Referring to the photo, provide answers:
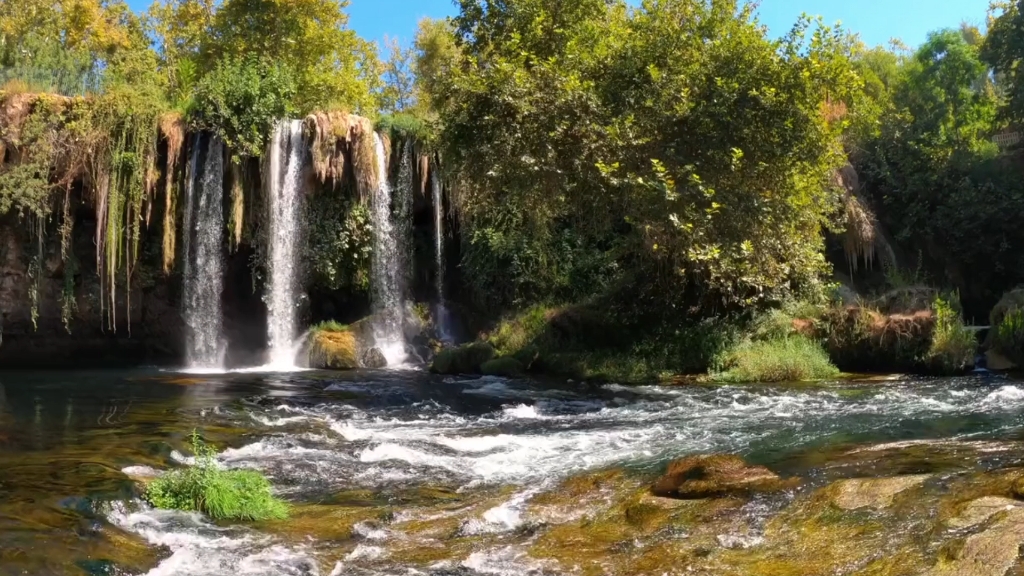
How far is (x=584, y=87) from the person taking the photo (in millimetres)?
15203

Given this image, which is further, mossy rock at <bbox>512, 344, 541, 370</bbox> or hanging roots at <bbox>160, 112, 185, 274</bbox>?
hanging roots at <bbox>160, 112, 185, 274</bbox>

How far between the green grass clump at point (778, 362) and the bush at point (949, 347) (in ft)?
6.25

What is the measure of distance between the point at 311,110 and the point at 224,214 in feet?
14.6

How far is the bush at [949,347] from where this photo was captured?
16.3m

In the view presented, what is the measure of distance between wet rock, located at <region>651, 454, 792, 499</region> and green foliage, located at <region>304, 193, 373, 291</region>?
1641 cm

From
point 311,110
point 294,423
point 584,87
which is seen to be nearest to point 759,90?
point 584,87

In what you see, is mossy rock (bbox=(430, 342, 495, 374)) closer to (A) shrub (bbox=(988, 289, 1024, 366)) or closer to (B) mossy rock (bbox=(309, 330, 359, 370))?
(B) mossy rock (bbox=(309, 330, 359, 370))

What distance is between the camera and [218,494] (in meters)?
7.41

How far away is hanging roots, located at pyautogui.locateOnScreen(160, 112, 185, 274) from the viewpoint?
21984 millimetres

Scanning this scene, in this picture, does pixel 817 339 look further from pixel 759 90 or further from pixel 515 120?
pixel 515 120

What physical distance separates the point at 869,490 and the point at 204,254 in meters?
19.7

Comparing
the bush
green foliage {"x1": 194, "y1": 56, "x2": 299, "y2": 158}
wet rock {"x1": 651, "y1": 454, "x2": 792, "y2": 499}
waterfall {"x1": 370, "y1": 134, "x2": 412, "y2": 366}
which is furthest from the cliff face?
the bush

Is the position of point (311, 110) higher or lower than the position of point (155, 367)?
higher

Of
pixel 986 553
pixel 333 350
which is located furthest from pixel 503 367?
pixel 986 553
